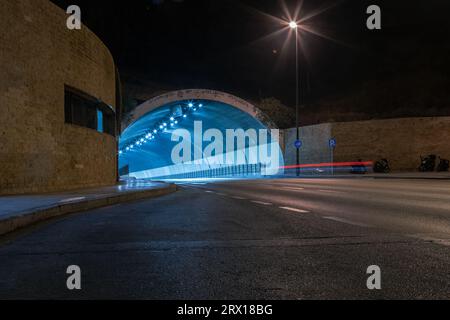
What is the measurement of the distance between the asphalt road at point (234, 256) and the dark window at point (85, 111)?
10.1 m

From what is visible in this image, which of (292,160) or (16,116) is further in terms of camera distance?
(292,160)

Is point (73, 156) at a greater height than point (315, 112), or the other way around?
point (315, 112)

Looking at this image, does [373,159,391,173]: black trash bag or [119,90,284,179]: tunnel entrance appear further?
[119,90,284,179]: tunnel entrance

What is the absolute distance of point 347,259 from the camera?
14.7 feet

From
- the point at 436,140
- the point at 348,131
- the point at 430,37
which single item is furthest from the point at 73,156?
the point at 430,37

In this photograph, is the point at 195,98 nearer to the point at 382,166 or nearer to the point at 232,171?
the point at 232,171

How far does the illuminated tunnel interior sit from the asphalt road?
25636mm

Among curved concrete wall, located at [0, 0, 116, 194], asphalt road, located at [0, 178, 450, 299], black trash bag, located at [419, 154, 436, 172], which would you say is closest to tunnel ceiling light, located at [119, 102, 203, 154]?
curved concrete wall, located at [0, 0, 116, 194]

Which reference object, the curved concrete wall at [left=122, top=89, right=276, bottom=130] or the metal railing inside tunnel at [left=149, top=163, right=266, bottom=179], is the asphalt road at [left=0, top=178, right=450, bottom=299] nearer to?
the curved concrete wall at [left=122, top=89, right=276, bottom=130]

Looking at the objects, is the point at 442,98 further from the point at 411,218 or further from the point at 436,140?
the point at 411,218

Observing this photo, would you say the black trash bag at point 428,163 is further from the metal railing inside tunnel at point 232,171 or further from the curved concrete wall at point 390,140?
the metal railing inside tunnel at point 232,171

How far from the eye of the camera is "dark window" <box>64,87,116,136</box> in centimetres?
1719

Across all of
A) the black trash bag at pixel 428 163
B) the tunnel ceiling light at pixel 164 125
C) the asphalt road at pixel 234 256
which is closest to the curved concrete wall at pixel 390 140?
the black trash bag at pixel 428 163
